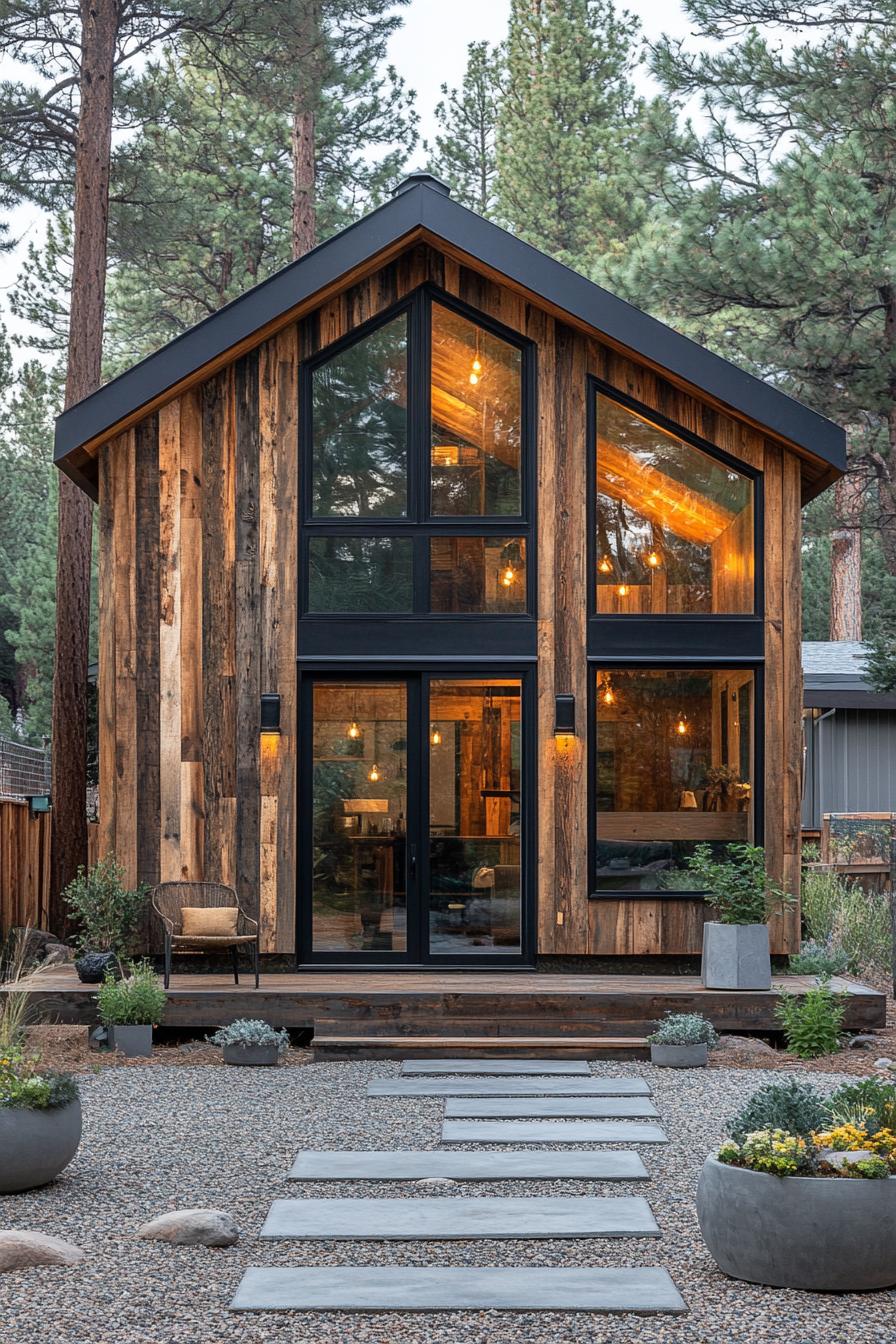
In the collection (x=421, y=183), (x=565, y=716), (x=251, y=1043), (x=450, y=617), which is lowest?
(x=251, y=1043)

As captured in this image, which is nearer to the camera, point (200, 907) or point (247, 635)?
point (200, 907)

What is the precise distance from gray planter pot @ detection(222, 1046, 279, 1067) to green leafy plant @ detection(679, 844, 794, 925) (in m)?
2.92

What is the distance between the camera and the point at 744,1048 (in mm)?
9328

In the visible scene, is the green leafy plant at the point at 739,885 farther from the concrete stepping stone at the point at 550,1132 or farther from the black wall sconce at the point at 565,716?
the concrete stepping stone at the point at 550,1132

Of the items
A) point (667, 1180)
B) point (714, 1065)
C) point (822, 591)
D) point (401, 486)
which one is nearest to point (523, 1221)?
point (667, 1180)

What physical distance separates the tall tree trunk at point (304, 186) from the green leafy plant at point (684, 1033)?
14905 millimetres

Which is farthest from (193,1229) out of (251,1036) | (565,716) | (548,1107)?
(565,716)

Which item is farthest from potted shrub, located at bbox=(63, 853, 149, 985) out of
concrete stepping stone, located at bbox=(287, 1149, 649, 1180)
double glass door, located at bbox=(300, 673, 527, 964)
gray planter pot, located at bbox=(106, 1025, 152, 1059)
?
concrete stepping stone, located at bbox=(287, 1149, 649, 1180)

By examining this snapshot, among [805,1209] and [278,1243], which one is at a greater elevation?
[805,1209]

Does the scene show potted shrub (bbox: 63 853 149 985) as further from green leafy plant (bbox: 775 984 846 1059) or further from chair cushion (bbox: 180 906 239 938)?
green leafy plant (bbox: 775 984 846 1059)

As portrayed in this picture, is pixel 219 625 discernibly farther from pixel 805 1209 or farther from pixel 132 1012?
pixel 805 1209

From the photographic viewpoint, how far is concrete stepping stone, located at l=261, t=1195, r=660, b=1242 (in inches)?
212

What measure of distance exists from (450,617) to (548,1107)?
13.1 ft

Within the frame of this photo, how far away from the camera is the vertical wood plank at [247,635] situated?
10.7 metres
